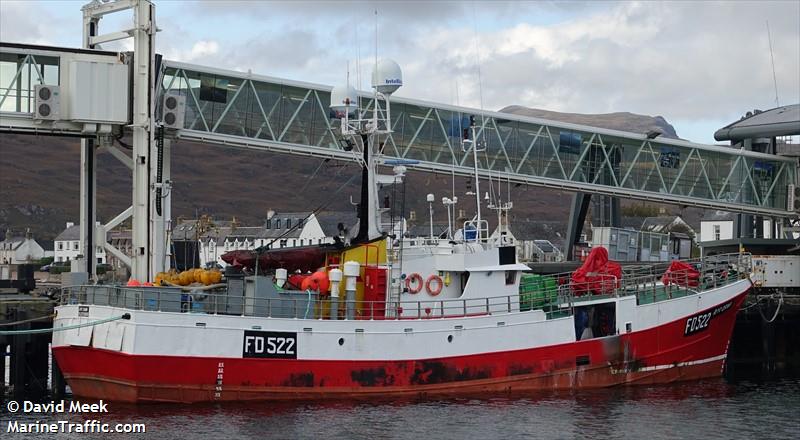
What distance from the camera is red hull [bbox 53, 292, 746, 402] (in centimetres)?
3238

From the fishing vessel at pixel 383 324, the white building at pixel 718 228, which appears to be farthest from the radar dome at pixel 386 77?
the white building at pixel 718 228

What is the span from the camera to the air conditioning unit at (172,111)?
139 ft

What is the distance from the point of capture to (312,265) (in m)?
36.6

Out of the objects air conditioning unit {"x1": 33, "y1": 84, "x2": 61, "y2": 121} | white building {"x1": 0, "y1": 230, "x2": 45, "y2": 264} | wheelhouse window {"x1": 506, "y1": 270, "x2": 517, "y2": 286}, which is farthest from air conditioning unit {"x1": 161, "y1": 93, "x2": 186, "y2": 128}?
white building {"x1": 0, "y1": 230, "x2": 45, "y2": 264}

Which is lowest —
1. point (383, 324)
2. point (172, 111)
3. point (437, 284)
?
point (383, 324)

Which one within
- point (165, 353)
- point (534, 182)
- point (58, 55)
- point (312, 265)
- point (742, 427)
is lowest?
point (742, 427)

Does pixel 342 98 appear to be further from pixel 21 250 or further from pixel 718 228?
pixel 21 250

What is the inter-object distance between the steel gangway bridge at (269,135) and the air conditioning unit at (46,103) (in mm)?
144

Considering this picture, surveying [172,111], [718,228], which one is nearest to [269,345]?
[172,111]

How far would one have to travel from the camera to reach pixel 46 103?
129 ft

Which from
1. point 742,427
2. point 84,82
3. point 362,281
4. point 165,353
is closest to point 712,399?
point 742,427

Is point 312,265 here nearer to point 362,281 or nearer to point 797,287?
point 362,281

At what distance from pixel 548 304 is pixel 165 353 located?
12389 millimetres

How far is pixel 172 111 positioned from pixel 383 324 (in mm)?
12882
